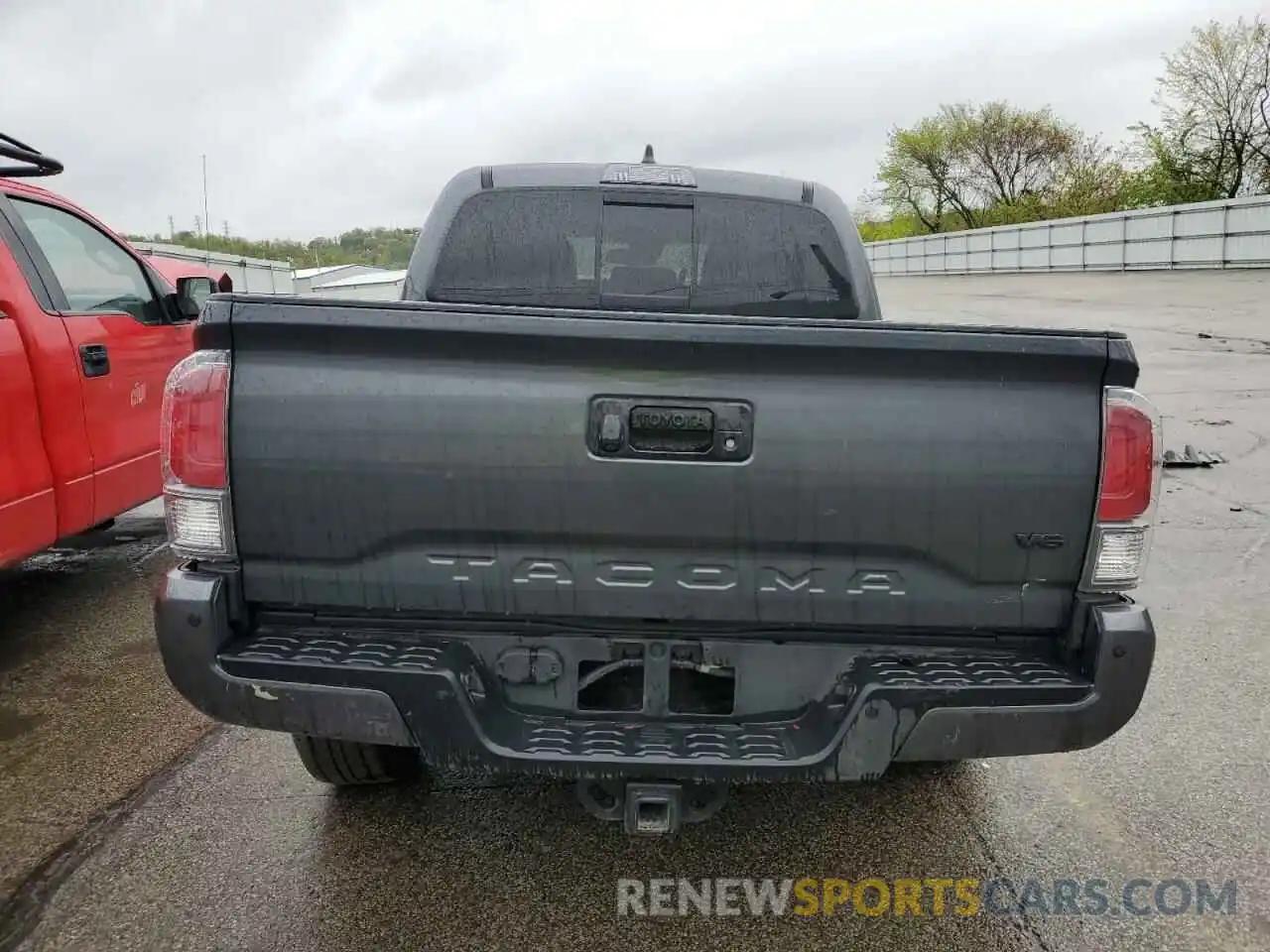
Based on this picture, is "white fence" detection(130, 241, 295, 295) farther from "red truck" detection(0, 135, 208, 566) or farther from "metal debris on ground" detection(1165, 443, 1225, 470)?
"metal debris on ground" detection(1165, 443, 1225, 470)

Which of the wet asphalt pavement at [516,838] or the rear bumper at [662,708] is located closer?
the rear bumper at [662,708]

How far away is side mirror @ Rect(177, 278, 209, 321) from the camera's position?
511 centimetres

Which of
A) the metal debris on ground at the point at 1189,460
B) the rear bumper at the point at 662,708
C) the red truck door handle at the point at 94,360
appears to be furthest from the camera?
the metal debris on ground at the point at 1189,460

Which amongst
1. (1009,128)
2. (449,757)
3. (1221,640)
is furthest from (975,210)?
(449,757)

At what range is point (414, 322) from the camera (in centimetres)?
210

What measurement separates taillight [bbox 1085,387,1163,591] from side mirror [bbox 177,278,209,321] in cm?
464

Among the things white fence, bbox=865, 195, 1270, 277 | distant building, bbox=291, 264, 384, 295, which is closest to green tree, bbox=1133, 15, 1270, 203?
white fence, bbox=865, 195, 1270, 277

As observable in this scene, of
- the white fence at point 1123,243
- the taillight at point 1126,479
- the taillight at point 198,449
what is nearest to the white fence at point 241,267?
the white fence at point 1123,243

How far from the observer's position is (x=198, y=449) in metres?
Result: 2.14

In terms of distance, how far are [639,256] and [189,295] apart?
2.89 metres

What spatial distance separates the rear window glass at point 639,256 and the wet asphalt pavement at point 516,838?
5.83 feet

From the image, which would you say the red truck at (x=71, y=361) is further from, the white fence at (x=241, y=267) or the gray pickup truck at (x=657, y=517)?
the white fence at (x=241, y=267)

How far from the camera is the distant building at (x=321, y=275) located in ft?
69.7

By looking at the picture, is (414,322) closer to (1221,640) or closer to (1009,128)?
(1221,640)
